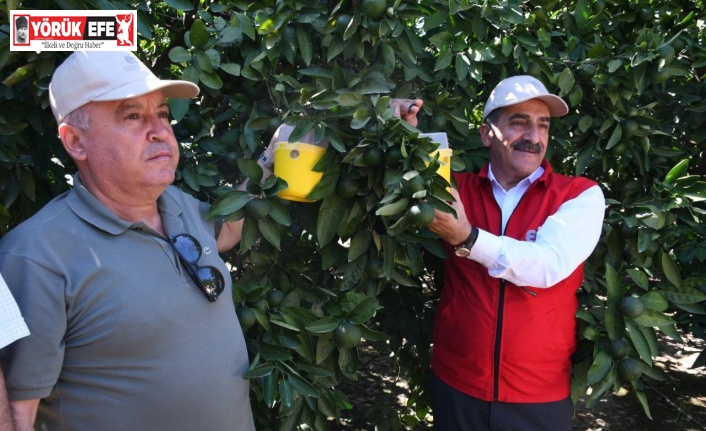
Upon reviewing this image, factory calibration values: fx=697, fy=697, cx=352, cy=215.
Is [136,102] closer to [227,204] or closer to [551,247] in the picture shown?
[227,204]

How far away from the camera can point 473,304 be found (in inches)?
95.5

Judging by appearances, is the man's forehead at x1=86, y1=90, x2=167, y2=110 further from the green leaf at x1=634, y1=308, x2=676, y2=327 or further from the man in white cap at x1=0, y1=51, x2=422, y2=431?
the green leaf at x1=634, y1=308, x2=676, y2=327

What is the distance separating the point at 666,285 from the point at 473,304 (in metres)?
0.76

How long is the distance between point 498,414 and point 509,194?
0.77 m

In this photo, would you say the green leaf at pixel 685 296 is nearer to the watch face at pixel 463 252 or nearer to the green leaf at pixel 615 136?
the green leaf at pixel 615 136

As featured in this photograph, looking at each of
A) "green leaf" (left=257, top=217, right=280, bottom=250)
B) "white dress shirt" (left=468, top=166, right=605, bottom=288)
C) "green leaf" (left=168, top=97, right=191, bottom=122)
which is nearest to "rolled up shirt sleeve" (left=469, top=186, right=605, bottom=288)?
"white dress shirt" (left=468, top=166, right=605, bottom=288)

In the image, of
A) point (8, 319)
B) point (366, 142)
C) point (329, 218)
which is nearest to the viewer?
point (8, 319)

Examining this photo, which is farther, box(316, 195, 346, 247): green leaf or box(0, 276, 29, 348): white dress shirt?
box(316, 195, 346, 247): green leaf

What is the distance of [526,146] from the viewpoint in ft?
8.16

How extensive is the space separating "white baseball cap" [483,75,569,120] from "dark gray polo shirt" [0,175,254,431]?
4.31 ft

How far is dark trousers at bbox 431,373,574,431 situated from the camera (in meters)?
2.37

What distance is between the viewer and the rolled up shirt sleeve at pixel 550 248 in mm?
2250

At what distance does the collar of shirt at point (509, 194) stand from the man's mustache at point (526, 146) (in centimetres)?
9

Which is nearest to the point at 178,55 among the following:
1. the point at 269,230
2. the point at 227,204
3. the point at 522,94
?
the point at 227,204
